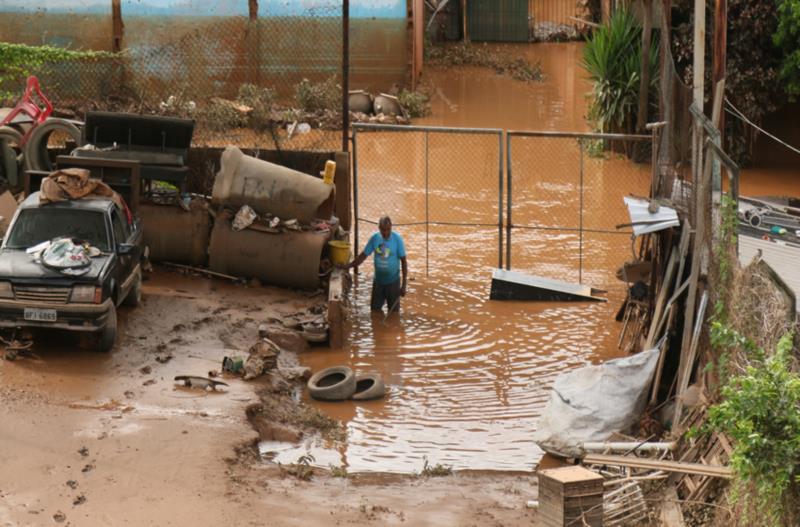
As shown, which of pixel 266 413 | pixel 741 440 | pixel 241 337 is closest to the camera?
pixel 741 440

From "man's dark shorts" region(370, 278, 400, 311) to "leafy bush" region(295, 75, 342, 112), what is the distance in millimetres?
12353

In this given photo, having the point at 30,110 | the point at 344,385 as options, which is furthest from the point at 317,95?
the point at 344,385

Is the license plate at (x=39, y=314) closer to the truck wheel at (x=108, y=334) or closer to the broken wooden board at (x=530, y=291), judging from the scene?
the truck wheel at (x=108, y=334)

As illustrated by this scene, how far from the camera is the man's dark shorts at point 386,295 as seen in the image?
58.7 ft

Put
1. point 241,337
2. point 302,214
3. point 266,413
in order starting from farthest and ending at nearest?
point 302,214 → point 241,337 → point 266,413

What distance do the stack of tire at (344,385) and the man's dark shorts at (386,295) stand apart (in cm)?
298

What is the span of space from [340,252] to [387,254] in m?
1.17

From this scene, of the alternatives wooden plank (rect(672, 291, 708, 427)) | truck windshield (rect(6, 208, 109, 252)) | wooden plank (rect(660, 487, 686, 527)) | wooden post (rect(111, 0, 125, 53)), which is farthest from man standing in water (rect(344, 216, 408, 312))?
wooden post (rect(111, 0, 125, 53))

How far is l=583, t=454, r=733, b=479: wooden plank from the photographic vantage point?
34.0ft

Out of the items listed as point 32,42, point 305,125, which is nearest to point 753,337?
point 305,125

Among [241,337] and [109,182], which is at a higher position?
[109,182]

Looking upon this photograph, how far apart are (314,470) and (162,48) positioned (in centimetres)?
1920

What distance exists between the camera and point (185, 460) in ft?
40.1

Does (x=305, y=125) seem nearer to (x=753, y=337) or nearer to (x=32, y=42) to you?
(x=32, y=42)
